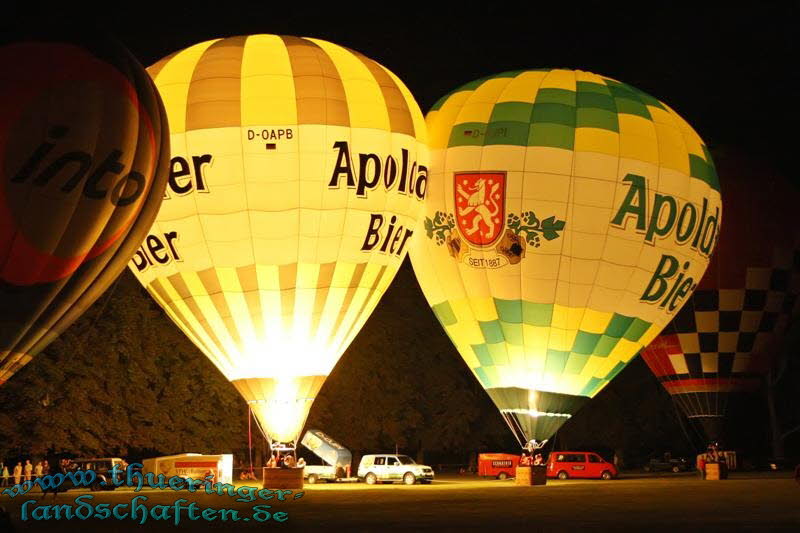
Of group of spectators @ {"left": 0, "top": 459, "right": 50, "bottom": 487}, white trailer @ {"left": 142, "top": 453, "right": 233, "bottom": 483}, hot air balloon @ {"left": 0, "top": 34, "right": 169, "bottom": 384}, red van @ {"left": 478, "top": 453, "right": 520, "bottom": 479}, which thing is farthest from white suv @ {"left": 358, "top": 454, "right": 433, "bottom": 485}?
hot air balloon @ {"left": 0, "top": 34, "right": 169, "bottom": 384}

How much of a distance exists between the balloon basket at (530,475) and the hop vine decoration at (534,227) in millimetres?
4220

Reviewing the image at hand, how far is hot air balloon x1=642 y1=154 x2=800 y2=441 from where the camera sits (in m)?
29.7

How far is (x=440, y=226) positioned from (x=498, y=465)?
1021 centimetres

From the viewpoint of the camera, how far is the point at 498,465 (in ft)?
107

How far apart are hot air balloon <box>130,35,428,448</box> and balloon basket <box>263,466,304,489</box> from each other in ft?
1.40

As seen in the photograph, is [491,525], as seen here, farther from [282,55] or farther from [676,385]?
[676,385]

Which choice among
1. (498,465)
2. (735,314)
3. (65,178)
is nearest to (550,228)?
(735,314)

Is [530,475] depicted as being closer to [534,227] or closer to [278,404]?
[534,227]

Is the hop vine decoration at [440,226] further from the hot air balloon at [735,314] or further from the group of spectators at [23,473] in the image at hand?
the group of spectators at [23,473]

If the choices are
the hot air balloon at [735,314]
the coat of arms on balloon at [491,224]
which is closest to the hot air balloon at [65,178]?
the coat of arms on balloon at [491,224]

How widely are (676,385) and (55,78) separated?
1816cm

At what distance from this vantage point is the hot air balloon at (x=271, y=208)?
69.2 feet

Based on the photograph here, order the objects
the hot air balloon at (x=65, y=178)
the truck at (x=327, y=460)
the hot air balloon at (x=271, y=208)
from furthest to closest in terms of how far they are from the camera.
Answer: the truck at (x=327, y=460) → the hot air balloon at (x=271, y=208) → the hot air balloon at (x=65, y=178)

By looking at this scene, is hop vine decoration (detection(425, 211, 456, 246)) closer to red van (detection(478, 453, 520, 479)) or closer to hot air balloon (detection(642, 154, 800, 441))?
hot air balloon (detection(642, 154, 800, 441))
